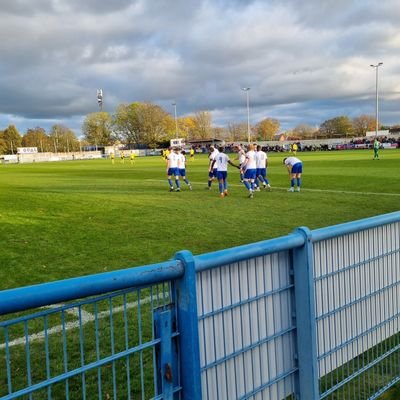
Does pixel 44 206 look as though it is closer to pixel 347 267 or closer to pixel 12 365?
pixel 12 365

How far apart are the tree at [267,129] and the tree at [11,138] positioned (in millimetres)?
74328

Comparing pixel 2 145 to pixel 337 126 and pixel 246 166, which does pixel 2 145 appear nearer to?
pixel 337 126

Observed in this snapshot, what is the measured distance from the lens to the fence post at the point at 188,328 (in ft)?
7.12

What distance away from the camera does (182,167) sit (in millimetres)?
18844

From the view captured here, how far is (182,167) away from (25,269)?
12360 mm

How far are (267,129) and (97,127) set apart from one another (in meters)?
51.3

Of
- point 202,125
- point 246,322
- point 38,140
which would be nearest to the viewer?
point 246,322

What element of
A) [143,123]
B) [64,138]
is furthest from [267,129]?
[64,138]

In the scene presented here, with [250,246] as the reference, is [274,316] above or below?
below

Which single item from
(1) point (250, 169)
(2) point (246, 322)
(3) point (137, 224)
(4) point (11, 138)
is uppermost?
(4) point (11, 138)

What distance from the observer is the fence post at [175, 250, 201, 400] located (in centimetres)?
217

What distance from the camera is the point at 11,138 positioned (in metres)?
142

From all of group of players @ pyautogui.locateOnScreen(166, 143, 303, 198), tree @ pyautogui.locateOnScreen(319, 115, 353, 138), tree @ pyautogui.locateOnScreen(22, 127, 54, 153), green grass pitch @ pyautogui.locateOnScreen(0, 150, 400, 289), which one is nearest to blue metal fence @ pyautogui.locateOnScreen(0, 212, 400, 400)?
green grass pitch @ pyautogui.locateOnScreen(0, 150, 400, 289)

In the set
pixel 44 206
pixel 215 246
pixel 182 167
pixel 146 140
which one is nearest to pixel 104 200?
pixel 44 206
